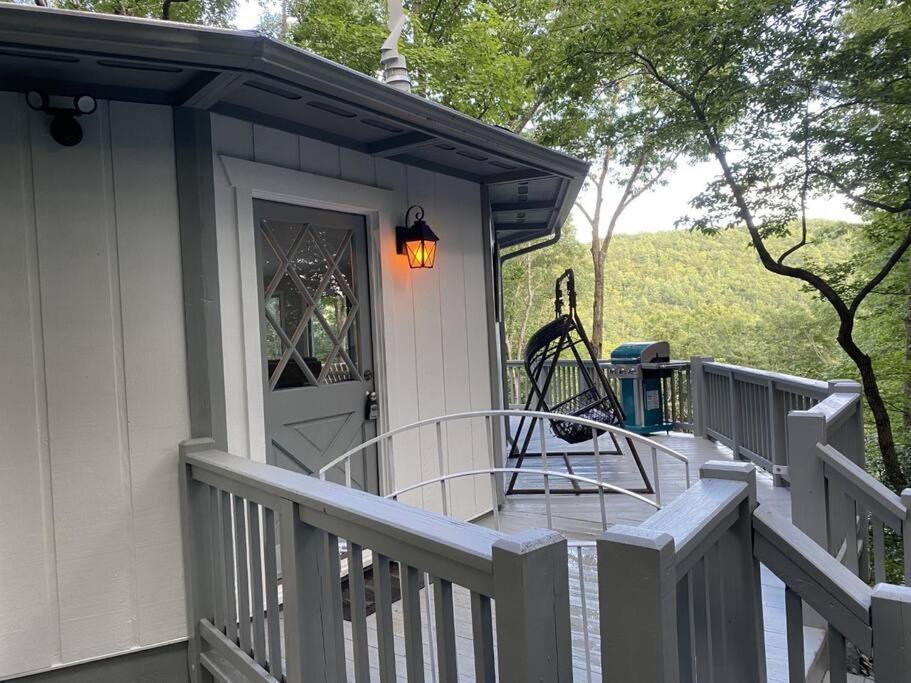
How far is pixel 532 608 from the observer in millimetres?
1127

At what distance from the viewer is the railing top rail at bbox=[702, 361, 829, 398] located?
3.84 metres

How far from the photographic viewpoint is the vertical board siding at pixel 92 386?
2281mm

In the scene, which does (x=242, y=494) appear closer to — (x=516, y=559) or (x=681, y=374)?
(x=516, y=559)

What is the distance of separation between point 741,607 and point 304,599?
3.94 ft

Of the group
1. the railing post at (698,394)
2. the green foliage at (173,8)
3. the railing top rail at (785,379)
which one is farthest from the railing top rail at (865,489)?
the green foliage at (173,8)

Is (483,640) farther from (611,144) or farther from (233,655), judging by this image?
(611,144)

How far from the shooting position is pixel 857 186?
789 centimetres

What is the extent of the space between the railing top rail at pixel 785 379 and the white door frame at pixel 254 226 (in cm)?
264

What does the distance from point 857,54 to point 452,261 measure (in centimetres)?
614

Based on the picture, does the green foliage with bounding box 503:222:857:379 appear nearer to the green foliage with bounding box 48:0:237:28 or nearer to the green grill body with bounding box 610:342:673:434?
the green foliage with bounding box 48:0:237:28

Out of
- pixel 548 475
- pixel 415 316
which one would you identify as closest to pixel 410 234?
pixel 415 316

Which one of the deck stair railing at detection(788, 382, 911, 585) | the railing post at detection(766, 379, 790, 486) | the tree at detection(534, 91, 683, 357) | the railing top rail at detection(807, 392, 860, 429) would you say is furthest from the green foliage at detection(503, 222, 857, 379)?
the deck stair railing at detection(788, 382, 911, 585)

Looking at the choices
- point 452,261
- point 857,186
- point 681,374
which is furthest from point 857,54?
point 452,261

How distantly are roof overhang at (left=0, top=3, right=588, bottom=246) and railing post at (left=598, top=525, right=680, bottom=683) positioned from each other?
1.92m
